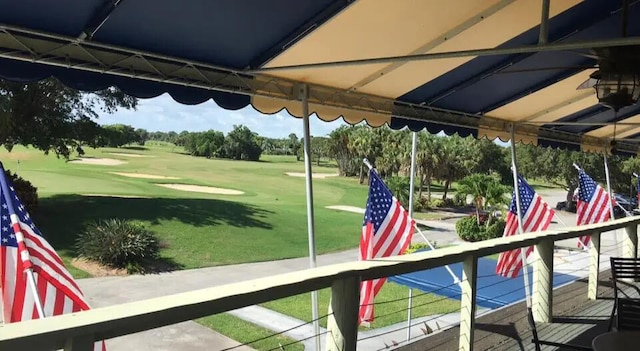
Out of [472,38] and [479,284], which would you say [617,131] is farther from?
[472,38]

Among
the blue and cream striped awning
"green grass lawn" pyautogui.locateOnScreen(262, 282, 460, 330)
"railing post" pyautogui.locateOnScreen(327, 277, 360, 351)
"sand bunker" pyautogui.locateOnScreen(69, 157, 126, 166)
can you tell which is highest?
the blue and cream striped awning

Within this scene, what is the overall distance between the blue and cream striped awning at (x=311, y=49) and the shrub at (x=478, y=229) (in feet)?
60.6

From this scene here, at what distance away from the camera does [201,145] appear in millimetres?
52688

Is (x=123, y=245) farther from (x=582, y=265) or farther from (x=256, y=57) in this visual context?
(x=256, y=57)

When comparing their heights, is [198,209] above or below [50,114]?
below

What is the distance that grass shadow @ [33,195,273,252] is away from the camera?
22703mm

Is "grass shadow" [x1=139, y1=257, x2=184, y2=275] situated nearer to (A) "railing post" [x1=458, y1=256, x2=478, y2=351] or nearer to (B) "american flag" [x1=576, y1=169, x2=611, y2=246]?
(B) "american flag" [x1=576, y1=169, x2=611, y2=246]

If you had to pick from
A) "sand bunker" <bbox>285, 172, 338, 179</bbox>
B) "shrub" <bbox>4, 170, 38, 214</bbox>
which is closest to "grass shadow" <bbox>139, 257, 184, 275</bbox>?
"shrub" <bbox>4, 170, 38, 214</bbox>

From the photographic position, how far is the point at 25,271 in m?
2.02

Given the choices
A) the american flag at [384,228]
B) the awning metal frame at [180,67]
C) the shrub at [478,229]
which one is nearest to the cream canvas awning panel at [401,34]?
the awning metal frame at [180,67]

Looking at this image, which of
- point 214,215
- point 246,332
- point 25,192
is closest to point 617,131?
point 246,332

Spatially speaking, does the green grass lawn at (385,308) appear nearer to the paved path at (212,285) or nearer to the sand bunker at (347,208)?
the paved path at (212,285)

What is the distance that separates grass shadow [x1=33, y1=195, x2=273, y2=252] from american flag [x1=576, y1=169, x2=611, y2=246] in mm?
19498

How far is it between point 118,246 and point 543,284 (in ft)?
59.9
